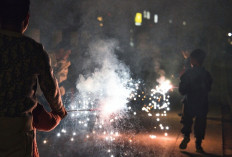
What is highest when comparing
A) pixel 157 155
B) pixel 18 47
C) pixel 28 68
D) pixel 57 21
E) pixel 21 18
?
pixel 57 21

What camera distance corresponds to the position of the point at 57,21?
7.23 metres

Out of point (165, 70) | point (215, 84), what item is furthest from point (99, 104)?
point (165, 70)

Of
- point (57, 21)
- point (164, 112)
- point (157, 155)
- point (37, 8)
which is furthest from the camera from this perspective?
point (164, 112)

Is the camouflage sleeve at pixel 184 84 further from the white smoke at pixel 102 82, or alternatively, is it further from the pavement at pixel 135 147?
the white smoke at pixel 102 82

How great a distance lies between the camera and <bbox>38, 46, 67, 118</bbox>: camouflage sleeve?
6.08ft

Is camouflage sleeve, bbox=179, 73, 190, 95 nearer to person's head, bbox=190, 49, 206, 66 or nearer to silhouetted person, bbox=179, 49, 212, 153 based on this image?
silhouetted person, bbox=179, 49, 212, 153

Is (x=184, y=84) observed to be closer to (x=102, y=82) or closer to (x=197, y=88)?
(x=197, y=88)

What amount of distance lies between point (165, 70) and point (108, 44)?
39.5 feet

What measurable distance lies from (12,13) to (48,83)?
1.71 ft

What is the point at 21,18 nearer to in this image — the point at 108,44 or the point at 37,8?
the point at 37,8

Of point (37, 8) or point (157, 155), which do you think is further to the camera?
point (37, 8)

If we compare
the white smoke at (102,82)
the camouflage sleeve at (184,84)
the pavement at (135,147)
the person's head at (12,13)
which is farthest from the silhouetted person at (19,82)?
the white smoke at (102,82)

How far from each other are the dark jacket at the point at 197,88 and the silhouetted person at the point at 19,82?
14.2 feet

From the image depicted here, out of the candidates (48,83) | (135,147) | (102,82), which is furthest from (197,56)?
(102,82)
